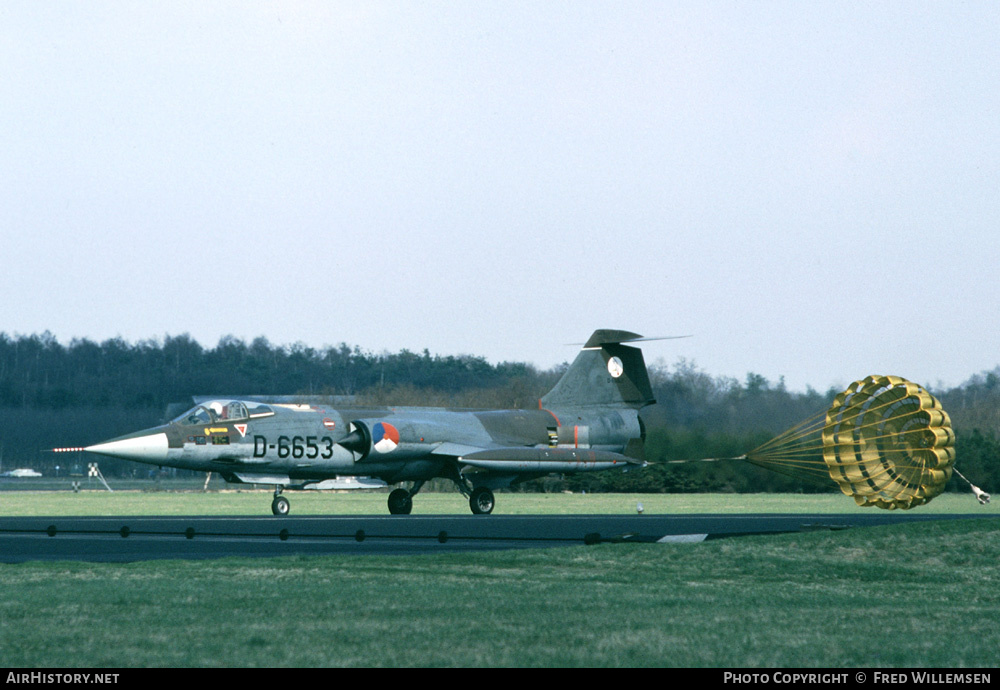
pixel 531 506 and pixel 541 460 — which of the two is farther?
pixel 531 506

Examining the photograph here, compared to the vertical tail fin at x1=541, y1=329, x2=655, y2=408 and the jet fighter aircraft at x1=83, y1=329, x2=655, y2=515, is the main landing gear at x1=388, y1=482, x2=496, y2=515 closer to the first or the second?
the jet fighter aircraft at x1=83, y1=329, x2=655, y2=515

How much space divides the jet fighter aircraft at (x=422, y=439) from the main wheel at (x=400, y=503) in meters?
0.04

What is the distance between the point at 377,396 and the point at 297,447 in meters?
36.9

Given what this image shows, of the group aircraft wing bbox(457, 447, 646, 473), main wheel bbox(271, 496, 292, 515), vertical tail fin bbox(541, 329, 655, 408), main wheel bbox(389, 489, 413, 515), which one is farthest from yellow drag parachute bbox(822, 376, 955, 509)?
main wheel bbox(271, 496, 292, 515)

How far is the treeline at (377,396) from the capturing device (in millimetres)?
37125

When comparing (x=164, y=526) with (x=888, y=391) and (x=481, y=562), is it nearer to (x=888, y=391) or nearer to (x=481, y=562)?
(x=481, y=562)

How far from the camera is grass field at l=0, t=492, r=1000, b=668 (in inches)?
333

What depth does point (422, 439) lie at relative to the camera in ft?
110

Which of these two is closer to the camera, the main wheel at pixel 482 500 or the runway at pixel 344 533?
the runway at pixel 344 533

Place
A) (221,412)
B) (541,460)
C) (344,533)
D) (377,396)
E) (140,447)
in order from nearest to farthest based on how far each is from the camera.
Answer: (344,533) → (140,447) → (221,412) → (541,460) → (377,396)

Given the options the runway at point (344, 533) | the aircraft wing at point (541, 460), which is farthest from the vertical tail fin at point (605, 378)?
the runway at point (344, 533)

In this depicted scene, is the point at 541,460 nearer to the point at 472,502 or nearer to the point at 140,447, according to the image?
the point at 472,502

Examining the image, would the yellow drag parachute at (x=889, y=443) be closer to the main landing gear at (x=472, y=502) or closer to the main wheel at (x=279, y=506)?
the main landing gear at (x=472, y=502)

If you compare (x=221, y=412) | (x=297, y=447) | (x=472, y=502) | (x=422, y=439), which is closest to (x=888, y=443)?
(x=472, y=502)
